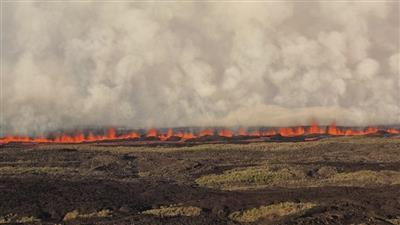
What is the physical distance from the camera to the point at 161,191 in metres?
57.6

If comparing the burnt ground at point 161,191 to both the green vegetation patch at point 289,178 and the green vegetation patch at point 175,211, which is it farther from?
the green vegetation patch at point 289,178

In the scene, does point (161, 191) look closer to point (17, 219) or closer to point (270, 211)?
point (270, 211)

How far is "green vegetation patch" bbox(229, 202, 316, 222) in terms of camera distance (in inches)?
1770

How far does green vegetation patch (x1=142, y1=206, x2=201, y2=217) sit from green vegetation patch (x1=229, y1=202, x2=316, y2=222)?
3027 millimetres

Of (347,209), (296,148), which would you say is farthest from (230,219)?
(296,148)

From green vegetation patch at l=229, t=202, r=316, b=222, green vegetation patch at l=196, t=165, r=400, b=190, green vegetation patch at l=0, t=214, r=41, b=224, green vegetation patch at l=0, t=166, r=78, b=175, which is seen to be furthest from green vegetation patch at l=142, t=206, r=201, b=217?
green vegetation patch at l=0, t=166, r=78, b=175

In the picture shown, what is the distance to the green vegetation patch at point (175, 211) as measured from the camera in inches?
1850

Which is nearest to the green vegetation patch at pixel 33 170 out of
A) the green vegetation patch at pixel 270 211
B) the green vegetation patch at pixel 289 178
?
the green vegetation patch at pixel 289 178

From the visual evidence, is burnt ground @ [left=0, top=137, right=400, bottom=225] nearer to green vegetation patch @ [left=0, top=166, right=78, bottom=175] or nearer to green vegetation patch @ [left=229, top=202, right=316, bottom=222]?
green vegetation patch @ [left=0, top=166, right=78, bottom=175]

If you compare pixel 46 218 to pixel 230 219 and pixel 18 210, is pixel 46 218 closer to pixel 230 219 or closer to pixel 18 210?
pixel 18 210

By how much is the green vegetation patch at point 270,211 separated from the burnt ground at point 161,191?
0.79m

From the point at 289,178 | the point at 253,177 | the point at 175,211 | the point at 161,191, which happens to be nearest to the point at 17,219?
the point at 175,211

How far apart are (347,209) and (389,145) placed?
213ft

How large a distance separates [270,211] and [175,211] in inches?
290
